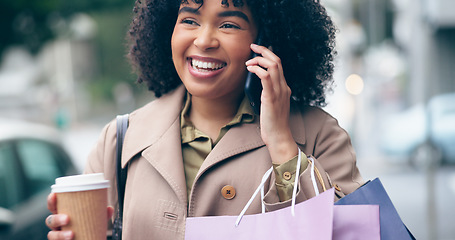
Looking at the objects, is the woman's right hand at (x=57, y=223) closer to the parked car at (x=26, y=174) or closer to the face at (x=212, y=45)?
the face at (x=212, y=45)

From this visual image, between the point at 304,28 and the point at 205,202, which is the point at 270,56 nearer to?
the point at 304,28

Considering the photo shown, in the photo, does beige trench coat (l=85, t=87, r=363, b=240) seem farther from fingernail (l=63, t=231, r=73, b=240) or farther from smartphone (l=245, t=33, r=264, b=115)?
fingernail (l=63, t=231, r=73, b=240)

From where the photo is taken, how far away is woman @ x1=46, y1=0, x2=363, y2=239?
1.88m

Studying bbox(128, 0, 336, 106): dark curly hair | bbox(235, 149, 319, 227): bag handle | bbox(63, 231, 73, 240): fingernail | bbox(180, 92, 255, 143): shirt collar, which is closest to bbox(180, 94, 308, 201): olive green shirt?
bbox(180, 92, 255, 143): shirt collar

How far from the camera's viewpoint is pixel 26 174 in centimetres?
418

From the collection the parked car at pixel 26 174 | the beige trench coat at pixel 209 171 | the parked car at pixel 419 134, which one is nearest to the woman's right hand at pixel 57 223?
the beige trench coat at pixel 209 171

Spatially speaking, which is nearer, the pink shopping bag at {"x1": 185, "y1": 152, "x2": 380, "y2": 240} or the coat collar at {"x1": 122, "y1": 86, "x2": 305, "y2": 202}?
the pink shopping bag at {"x1": 185, "y1": 152, "x2": 380, "y2": 240}

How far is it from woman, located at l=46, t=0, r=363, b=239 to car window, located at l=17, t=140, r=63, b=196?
6.97ft

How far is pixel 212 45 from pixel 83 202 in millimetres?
695

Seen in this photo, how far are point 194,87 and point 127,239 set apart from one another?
23.7 inches

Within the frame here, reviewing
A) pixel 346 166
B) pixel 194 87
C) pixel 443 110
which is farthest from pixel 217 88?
pixel 443 110

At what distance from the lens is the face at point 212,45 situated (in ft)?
6.47

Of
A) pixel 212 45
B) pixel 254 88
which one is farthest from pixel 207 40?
pixel 254 88

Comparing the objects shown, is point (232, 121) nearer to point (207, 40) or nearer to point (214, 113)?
point (214, 113)
